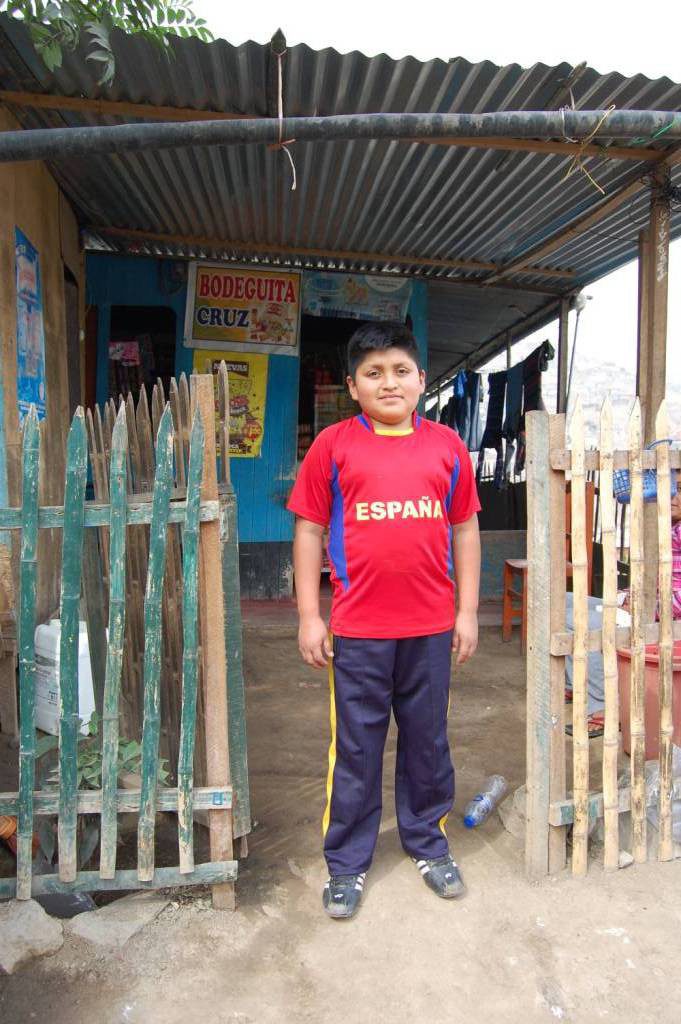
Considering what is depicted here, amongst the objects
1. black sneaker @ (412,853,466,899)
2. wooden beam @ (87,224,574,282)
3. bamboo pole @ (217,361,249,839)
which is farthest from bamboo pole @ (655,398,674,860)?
wooden beam @ (87,224,574,282)

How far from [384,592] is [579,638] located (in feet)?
2.39

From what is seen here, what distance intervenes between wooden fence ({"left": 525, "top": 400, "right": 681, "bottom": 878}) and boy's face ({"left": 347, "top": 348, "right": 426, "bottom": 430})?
441mm

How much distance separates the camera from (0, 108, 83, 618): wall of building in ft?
13.4

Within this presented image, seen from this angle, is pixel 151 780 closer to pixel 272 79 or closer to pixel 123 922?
pixel 123 922

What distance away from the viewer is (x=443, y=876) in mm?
2535

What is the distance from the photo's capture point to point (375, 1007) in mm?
2025

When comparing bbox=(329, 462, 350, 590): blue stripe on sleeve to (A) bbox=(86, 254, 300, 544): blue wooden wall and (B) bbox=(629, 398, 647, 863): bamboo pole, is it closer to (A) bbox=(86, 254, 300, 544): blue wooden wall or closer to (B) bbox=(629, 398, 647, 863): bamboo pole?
(B) bbox=(629, 398, 647, 863): bamboo pole

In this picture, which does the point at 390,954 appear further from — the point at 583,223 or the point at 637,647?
the point at 583,223

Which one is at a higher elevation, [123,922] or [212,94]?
[212,94]

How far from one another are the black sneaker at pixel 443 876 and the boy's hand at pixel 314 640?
834 millimetres

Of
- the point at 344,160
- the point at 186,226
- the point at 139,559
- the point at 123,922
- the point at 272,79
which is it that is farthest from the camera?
the point at 186,226

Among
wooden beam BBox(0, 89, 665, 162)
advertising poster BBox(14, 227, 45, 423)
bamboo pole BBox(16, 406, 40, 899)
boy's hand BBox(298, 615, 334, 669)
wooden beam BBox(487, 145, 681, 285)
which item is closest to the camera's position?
bamboo pole BBox(16, 406, 40, 899)

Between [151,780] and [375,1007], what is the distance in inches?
36.1

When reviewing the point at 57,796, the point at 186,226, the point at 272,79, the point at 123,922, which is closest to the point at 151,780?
the point at 57,796
